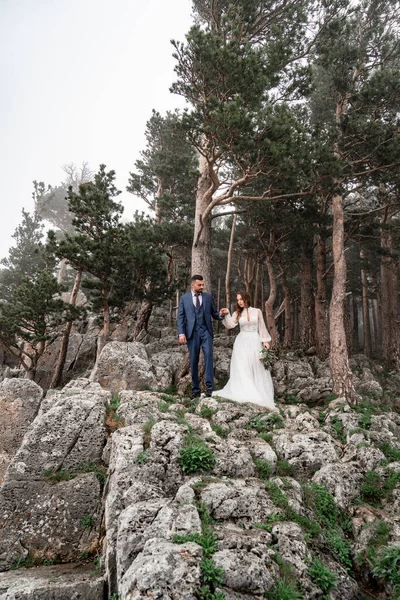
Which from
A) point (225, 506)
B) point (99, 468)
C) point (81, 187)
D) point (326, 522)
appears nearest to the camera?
point (225, 506)

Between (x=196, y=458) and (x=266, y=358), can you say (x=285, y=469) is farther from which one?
(x=266, y=358)

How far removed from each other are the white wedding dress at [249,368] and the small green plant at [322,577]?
3664mm

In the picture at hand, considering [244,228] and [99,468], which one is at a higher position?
[244,228]

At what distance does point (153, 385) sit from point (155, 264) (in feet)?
17.3

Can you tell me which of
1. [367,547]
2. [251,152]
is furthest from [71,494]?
[251,152]

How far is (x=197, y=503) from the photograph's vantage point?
397 centimetres

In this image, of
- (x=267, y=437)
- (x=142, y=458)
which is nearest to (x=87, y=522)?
(x=142, y=458)

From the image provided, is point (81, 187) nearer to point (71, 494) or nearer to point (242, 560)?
point (71, 494)

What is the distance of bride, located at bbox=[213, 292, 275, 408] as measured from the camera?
7.26m

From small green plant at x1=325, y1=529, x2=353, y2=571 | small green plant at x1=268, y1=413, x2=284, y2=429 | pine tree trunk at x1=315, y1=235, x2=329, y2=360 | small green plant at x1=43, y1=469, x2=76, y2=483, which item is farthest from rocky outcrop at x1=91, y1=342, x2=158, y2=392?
pine tree trunk at x1=315, y1=235, x2=329, y2=360

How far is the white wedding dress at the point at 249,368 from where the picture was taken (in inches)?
285

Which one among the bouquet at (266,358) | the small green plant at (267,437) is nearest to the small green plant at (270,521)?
the small green plant at (267,437)

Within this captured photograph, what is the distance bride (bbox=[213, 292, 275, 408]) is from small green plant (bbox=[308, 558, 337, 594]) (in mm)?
3664

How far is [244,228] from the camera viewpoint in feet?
60.5
